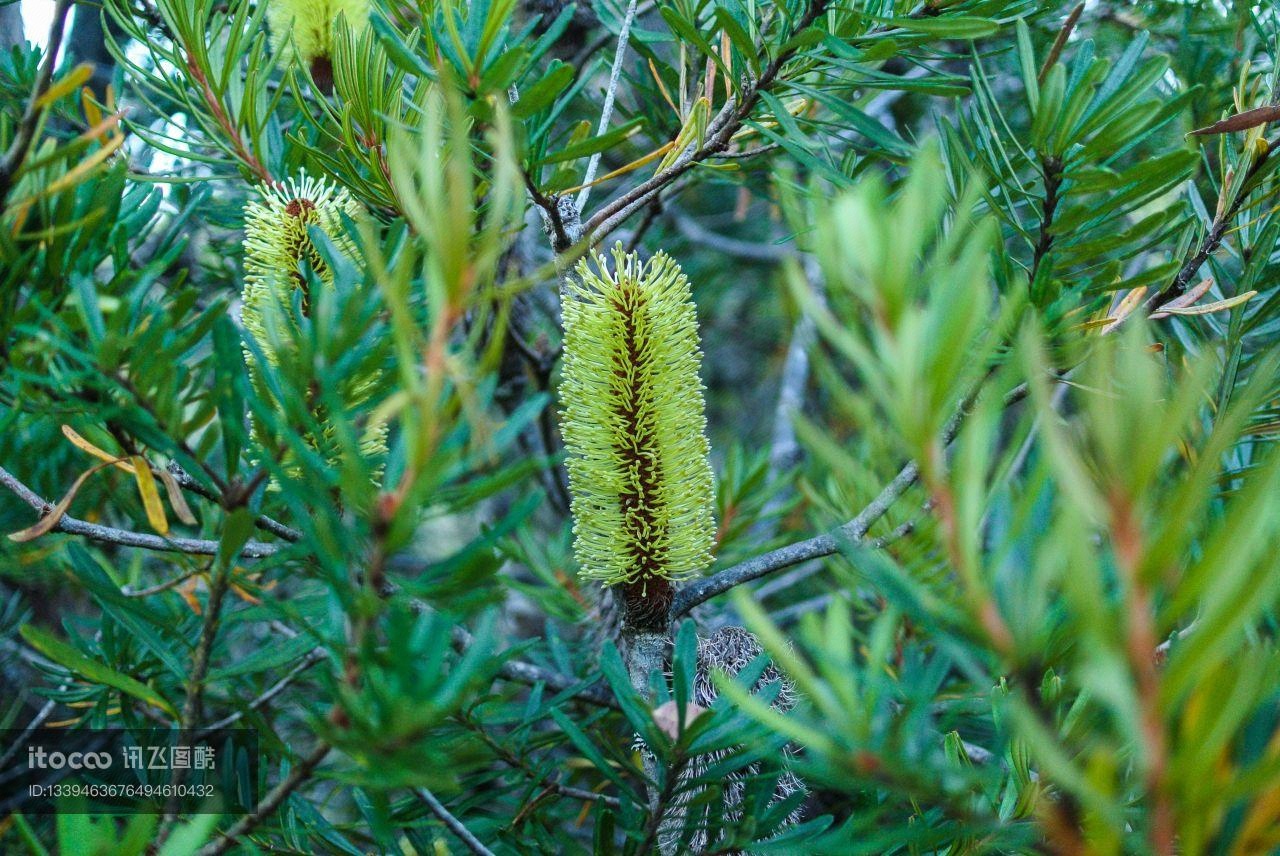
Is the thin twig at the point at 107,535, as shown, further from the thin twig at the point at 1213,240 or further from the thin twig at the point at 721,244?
the thin twig at the point at 721,244

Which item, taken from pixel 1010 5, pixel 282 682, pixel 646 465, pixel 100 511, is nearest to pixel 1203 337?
pixel 1010 5

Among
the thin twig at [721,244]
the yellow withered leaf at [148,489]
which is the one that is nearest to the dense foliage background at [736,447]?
the yellow withered leaf at [148,489]

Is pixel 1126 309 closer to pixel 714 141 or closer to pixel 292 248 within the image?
pixel 714 141

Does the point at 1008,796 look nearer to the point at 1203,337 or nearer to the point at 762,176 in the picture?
the point at 1203,337

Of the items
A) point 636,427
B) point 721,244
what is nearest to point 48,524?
point 636,427

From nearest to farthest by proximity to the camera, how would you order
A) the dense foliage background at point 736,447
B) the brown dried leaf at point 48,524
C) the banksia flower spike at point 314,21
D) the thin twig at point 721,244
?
the dense foliage background at point 736,447, the brown dried leaf at point 48,524, the banksia flower spike at point 314,21, the thin twig at point 721,244

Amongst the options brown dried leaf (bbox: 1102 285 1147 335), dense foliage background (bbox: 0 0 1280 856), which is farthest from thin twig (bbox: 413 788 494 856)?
brown dried leaf (bbox: 1102 285 1147 335)
